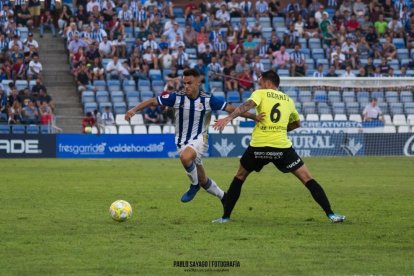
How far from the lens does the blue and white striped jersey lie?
1473cm

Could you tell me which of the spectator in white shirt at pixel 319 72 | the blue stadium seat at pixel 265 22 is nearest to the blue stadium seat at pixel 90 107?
the spectator in white shirt at pixel 319 72

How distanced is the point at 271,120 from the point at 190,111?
5.66ft

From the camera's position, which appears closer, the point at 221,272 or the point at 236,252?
the point at 221,272

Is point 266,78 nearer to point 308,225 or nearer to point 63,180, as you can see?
point 308,225

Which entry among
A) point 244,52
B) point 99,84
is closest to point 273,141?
point 99,84

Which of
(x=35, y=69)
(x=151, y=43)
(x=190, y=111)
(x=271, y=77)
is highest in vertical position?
(x=271, y=77)

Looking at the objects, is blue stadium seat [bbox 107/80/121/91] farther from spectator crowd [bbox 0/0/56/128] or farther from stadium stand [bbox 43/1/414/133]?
spectator crowd [bbox 0/0/56/128]

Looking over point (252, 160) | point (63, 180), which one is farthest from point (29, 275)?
point (63, 180)

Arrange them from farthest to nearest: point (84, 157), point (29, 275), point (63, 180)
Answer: point (84, 157)
point (63, 180)
point (29, 275)

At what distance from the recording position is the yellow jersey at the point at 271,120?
13.5 meters

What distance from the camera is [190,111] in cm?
1481

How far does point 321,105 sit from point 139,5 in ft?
31.1

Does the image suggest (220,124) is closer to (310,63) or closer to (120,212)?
(120,212)

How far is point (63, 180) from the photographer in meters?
22.9
